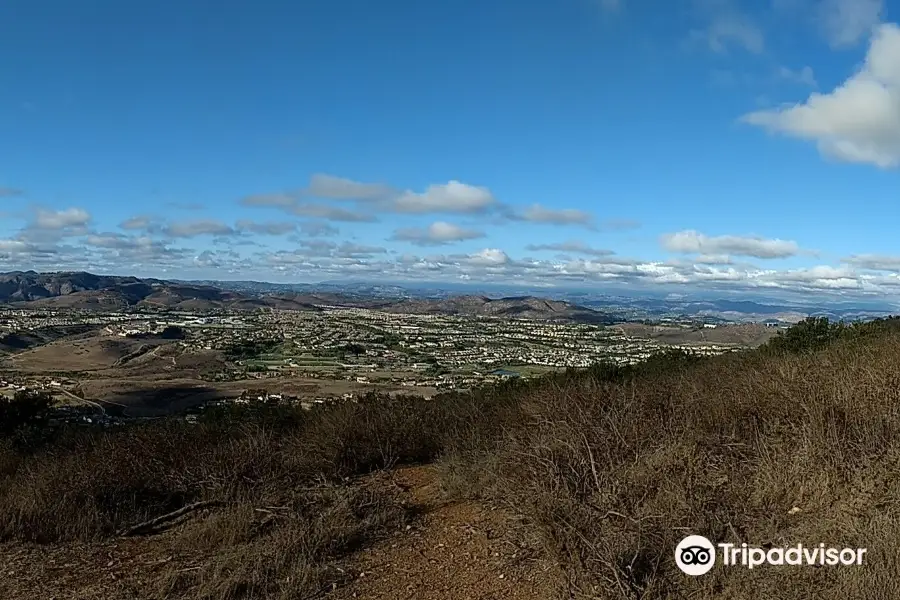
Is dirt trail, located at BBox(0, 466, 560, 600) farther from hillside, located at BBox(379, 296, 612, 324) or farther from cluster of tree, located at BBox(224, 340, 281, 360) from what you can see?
hillside, located at BBox(379, 296, 612, 324)

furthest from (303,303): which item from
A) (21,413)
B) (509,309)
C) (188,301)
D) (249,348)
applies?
(21,413)

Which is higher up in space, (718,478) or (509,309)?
(718,478)

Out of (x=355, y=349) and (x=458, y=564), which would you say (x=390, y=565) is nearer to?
(x=458, y=564)

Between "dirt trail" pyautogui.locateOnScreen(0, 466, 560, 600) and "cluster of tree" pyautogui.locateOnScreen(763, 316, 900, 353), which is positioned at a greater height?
"cluster of tree" pyautogui.locateOnScreen(763, 316, 900, 353)

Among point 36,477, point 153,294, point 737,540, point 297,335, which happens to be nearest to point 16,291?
point 153,294

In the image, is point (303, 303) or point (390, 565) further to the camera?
point (303, 303)

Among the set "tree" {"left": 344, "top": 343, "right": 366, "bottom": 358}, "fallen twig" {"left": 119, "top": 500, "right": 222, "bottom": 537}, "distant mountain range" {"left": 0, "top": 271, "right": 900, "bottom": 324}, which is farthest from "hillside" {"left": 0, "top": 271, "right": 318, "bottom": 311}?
"fallen twig" {"left": 119, "top": 500, "right": 222, "bottom": 537}

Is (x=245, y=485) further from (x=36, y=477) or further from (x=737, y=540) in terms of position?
(x=737, y=540)
